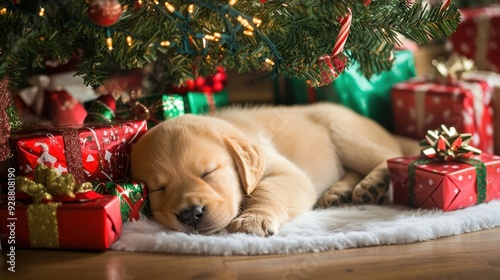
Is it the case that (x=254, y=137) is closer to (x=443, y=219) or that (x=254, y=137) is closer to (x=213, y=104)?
(x=213, y=104)

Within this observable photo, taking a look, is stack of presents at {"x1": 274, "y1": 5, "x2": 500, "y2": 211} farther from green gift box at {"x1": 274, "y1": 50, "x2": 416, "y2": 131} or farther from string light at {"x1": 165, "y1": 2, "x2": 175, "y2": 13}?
string light at {"x1": 165, "y1": 2, "x2": 175, "y2": 13}

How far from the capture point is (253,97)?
3242mm

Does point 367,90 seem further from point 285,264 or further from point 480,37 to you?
point 285,264

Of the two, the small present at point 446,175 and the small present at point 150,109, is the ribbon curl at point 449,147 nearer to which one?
the small present at point 446,175

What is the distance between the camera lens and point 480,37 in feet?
8.98

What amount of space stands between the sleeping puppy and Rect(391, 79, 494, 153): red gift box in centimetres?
16

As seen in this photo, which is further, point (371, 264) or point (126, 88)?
point (126, 88)

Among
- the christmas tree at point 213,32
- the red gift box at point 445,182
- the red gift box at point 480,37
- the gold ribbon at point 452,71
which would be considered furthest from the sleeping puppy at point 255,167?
the red gift box at point 480,37

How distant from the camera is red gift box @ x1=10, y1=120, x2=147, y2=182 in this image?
1.52 m

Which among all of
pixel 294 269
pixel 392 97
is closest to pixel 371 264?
pixel 294 269

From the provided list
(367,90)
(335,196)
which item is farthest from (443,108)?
(335,196)

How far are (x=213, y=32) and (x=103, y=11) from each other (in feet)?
1.08

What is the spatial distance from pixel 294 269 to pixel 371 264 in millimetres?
171

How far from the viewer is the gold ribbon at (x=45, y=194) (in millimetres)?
1454
